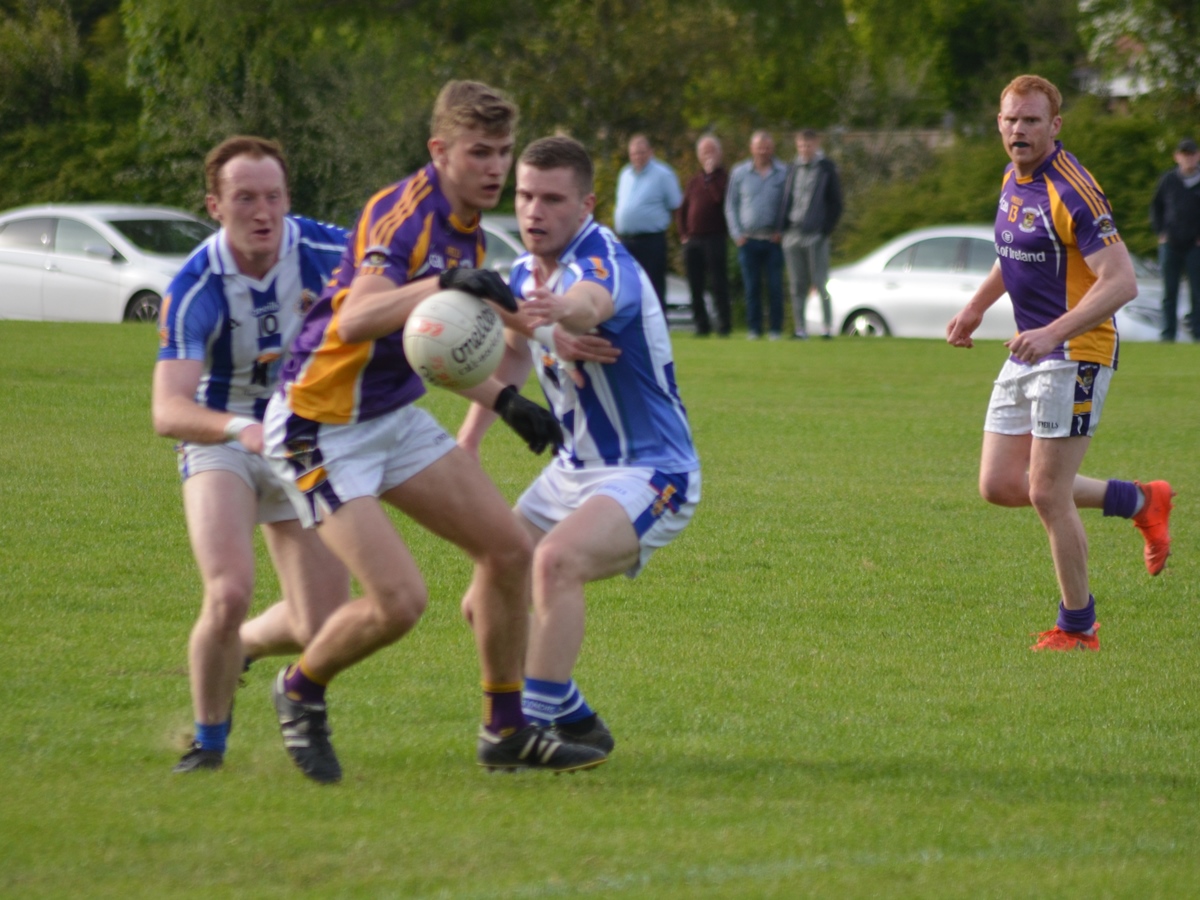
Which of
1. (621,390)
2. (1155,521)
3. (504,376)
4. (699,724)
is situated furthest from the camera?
(1155,521)

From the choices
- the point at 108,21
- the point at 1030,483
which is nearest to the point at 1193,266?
the point at 1030,483

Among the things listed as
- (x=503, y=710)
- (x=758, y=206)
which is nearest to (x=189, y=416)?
(x=503, y=710)

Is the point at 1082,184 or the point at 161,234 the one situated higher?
the point at 1082,184

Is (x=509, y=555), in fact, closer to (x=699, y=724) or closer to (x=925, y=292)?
(x=699, y=724)

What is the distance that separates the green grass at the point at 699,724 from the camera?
167 inches

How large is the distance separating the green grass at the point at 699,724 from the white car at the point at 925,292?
10.4 m

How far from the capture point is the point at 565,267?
17.5 ft

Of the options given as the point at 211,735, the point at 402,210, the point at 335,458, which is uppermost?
the point at 402,210

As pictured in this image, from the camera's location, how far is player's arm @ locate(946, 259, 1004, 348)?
24.6ft

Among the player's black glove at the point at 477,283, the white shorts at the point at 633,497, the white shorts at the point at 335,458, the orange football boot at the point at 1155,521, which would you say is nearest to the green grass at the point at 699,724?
the orange football boot at the point at 1155,521

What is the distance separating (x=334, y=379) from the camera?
16.3 ft

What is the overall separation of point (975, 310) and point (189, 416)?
3776mm

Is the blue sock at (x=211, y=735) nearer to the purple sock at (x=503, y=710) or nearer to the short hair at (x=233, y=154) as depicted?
the purple sock at (x=503, y=710)

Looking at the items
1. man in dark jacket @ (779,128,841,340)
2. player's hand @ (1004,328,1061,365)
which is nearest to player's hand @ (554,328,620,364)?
player's hand @ (1004,328,1061,365)
